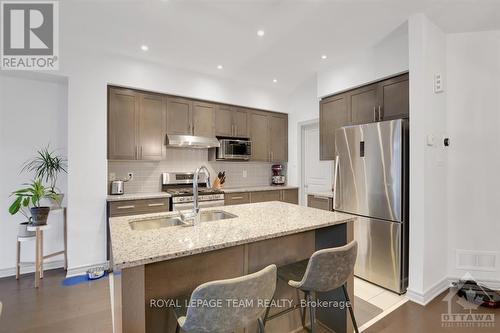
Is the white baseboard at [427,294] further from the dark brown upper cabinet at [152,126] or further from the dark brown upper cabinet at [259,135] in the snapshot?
the dark brown upper cabinet at [152,126]

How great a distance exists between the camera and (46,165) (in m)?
3.02

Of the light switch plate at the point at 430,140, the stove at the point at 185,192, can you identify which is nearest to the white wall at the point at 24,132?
the stove at the point at 185,192

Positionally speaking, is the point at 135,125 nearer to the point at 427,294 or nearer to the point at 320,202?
the point at 320,202

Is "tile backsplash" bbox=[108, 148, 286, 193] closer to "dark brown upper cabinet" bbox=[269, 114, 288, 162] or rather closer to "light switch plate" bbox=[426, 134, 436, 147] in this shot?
"dark brown upper cabinet" bbox=[269, 114, 288, 162]

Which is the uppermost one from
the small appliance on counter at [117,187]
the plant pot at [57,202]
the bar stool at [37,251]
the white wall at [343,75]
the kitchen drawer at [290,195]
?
the white wall at [343,75]

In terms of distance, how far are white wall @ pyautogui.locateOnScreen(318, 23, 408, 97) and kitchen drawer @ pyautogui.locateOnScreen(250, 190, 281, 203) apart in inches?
73.1

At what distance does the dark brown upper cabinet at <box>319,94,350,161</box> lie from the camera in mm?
3514

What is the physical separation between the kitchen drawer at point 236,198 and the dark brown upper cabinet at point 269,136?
0.78 metres

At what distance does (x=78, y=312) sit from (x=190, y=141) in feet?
7.84

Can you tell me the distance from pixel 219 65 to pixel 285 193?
252 centimetres

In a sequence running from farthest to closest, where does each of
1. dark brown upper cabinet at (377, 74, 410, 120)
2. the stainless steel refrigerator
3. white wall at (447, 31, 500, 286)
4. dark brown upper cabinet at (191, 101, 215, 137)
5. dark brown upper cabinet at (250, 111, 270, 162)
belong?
dark brown upper cabinet at (250, 111, 270, 162), dark brown upper cabinet at (191, 101, 215, 137), dark brown upper cabinet at (377, 74, 410, 120), white wall at (447, 31, 500, 286), the stainless steel refrigerator

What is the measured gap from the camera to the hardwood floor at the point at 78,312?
2.01 meters

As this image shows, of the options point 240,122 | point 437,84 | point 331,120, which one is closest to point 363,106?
point 331,120

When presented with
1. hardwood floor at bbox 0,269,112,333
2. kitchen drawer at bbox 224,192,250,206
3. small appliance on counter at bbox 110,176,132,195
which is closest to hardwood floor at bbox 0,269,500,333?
hardwood floor at bbox 0,269,112,333
